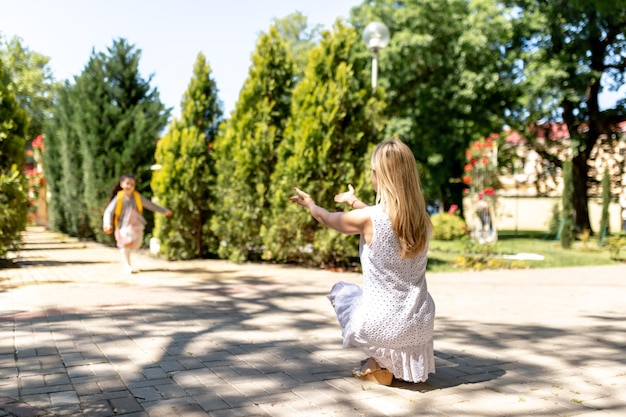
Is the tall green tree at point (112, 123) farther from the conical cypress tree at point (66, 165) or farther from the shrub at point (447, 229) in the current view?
the shrub at point (447, 229)

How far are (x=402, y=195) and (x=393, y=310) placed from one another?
817mm

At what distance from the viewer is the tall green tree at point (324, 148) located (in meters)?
11.9

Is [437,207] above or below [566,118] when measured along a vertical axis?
below

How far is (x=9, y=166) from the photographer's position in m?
11.8

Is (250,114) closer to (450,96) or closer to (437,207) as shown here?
Result: (450,96)

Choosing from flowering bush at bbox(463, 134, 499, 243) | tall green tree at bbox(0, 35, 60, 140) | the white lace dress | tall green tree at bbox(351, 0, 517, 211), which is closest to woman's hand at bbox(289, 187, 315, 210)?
the white lace dress

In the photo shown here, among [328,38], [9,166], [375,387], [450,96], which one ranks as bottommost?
[375,387]

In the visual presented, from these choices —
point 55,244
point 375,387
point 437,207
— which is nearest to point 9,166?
point 55,244

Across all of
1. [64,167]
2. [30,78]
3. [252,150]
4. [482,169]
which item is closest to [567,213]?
[482,169]

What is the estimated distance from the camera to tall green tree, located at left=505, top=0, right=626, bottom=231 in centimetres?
2591

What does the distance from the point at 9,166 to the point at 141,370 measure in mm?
8729

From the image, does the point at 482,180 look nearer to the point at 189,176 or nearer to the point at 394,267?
the point at 189,176

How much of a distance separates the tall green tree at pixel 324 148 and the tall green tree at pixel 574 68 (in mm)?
15817

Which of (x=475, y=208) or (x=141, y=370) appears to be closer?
(x=141, y=370)
